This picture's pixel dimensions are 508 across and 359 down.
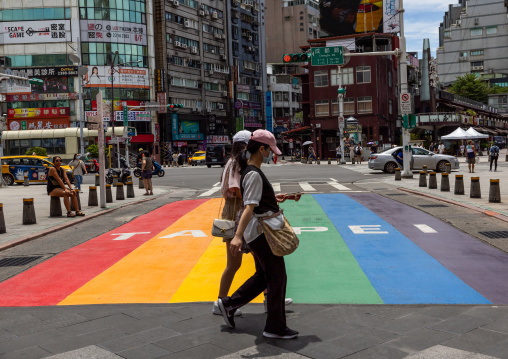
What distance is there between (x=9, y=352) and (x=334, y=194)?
15080mm

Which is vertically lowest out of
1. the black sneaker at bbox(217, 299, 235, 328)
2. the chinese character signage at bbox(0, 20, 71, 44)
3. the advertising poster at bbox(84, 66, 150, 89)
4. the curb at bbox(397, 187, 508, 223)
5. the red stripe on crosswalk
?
the red stripe on crosswalk

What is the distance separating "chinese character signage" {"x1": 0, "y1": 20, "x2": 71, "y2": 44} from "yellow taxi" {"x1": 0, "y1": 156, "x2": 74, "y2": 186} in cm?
3618

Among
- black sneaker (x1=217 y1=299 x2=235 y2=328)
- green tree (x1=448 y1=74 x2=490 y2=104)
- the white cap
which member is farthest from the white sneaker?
green tree (x1=448 y1=74 x2=490 y2=104)

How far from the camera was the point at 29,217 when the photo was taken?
46.3 feet

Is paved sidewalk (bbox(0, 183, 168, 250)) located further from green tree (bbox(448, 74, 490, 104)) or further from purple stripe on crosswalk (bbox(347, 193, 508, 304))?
green tree (bbox(448, 74, 490, 104))

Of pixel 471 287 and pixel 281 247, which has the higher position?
pixel 281 247

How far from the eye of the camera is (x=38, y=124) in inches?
2554

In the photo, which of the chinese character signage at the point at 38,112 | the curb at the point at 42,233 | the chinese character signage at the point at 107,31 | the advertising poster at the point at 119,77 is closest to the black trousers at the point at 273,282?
the curb at the point at 42,233

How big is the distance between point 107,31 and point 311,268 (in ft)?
207

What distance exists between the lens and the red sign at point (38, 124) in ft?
212

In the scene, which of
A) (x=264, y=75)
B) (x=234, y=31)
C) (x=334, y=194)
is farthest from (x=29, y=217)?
(x=264, y=75)

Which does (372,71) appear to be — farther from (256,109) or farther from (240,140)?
(240,140)

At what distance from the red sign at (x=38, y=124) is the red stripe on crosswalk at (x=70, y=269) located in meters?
55.2

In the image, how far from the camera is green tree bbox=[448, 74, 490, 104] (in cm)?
10388
